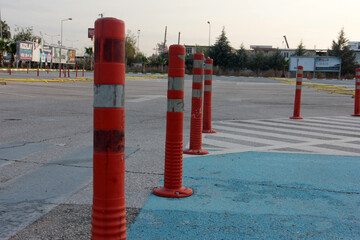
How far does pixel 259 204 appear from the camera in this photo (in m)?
3.78

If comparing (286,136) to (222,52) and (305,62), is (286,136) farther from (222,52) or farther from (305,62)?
(222,52)

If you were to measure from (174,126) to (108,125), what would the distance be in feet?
6.07

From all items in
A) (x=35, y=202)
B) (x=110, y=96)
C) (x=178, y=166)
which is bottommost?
(x=35, y=202)

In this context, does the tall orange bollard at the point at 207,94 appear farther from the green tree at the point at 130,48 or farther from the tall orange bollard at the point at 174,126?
the green tree at the point at 130,48

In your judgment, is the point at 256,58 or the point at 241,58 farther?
the point at 256,58

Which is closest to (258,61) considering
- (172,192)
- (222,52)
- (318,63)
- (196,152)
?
(222,52)

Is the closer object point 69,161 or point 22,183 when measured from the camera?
point 22,183

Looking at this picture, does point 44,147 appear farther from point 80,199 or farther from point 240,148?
point 240,148

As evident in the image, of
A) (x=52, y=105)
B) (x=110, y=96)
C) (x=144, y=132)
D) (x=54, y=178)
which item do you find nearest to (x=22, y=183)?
(x=54, y=178)

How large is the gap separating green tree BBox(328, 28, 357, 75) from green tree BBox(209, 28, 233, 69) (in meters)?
22.9

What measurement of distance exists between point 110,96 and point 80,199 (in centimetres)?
190

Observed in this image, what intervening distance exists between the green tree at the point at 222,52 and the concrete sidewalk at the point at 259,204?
79693 mm

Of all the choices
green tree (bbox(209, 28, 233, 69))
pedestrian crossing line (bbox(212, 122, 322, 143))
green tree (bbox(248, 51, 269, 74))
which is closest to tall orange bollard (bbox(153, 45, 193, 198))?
pedestrian crossing line (bbox(212, 122, 322, 143))

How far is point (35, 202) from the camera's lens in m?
3.68
